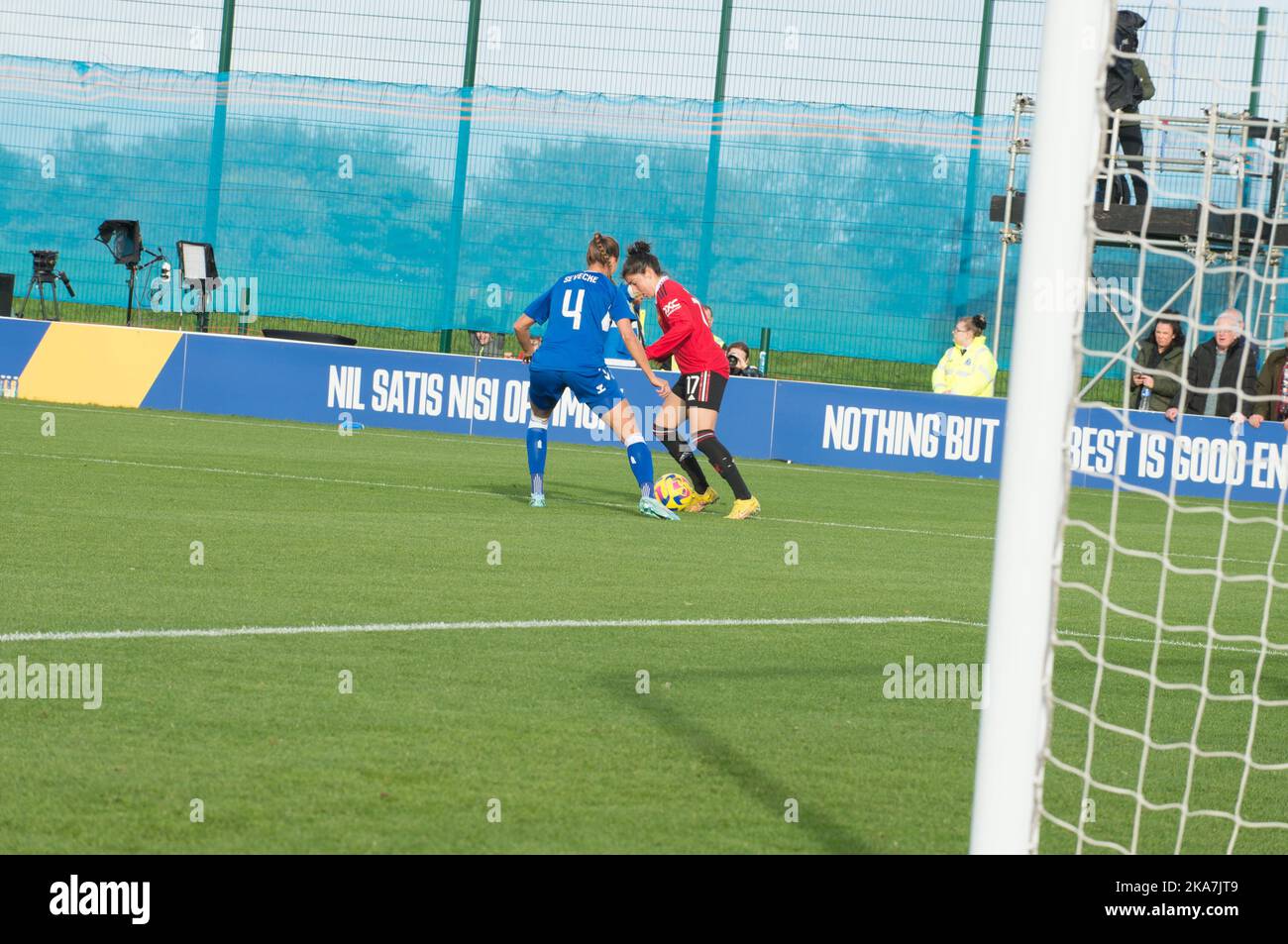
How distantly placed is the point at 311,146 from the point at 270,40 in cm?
141

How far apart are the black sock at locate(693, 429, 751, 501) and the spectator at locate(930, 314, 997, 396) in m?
6.47

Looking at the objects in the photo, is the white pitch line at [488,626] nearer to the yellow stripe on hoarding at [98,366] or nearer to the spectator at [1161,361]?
the spectator at [1161,361]

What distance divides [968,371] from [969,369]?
3 centimetres

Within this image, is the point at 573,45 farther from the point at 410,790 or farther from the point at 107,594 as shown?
the point at 410,790

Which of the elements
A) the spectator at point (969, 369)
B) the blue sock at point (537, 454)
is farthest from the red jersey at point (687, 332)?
the spectator at point (969, 369)

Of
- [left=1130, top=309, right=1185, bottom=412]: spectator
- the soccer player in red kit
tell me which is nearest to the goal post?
the soccer player in red kit

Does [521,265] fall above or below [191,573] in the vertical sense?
above

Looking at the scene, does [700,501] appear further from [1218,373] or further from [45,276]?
[45,276]

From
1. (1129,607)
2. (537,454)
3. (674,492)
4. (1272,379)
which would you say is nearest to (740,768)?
(1129,607)

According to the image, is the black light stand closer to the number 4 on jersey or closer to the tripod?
the tripod

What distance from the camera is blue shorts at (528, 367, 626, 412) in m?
12.5

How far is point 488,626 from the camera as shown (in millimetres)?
7145

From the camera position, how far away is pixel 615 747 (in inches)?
203

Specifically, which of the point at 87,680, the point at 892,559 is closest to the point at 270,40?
the point at 892,559
